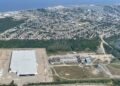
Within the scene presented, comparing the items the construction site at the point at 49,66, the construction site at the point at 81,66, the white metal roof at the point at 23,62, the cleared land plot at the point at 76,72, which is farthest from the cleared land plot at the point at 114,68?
the white metal roof at the point at 23,62

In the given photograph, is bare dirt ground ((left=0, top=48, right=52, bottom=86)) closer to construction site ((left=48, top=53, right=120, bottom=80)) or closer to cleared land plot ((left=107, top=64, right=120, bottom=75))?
construction site ((left=48, top=53, right=120, bottom=80))

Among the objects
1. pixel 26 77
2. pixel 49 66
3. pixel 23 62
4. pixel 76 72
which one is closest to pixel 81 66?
pixel 76 72

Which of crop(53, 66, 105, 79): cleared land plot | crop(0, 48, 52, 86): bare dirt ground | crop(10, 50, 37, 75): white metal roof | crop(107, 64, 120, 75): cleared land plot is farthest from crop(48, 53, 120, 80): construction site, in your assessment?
crop(10, 50, 37, 75): white metal roof

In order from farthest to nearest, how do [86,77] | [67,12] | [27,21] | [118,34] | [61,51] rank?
1. [67,12]
2. [27,21]
3. [118,34]
4. [61,51]
5. [86,77]

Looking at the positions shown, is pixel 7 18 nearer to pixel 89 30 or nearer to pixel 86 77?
pixel 89 30

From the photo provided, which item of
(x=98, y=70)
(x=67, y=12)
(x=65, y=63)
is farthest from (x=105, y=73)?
(x=67, y=12)
